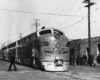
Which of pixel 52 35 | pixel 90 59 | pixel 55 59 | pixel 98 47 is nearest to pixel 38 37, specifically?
pixel 52 35

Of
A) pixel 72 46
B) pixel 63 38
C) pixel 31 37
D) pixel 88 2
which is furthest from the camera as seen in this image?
pixel 72 46

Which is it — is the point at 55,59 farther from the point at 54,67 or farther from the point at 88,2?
the point at 88,2

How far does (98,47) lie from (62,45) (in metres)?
19.5

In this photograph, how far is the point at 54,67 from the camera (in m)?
19.0

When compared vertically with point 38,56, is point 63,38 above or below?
above

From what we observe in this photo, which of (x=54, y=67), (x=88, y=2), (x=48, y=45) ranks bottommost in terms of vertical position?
(x=54, y=67)

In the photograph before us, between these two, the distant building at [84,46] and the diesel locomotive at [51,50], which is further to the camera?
the distant building at [84,46]

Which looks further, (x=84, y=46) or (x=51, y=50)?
(x=84, y=46)

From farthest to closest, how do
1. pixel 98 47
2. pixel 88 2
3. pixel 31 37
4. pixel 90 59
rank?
pixel 98 47, pixel 88 2, pixel 90 59, pixel 31 37

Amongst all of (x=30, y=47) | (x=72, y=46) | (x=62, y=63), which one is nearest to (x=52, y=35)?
(x=62, y=63)

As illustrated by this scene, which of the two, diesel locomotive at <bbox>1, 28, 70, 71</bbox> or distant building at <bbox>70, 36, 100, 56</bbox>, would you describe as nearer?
diesel locomotive at <bbox>1, 28, 70, 71</bbox>

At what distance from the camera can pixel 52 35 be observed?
20.0 m

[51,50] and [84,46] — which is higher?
[84,46]

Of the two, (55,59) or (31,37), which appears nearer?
(55,59)
